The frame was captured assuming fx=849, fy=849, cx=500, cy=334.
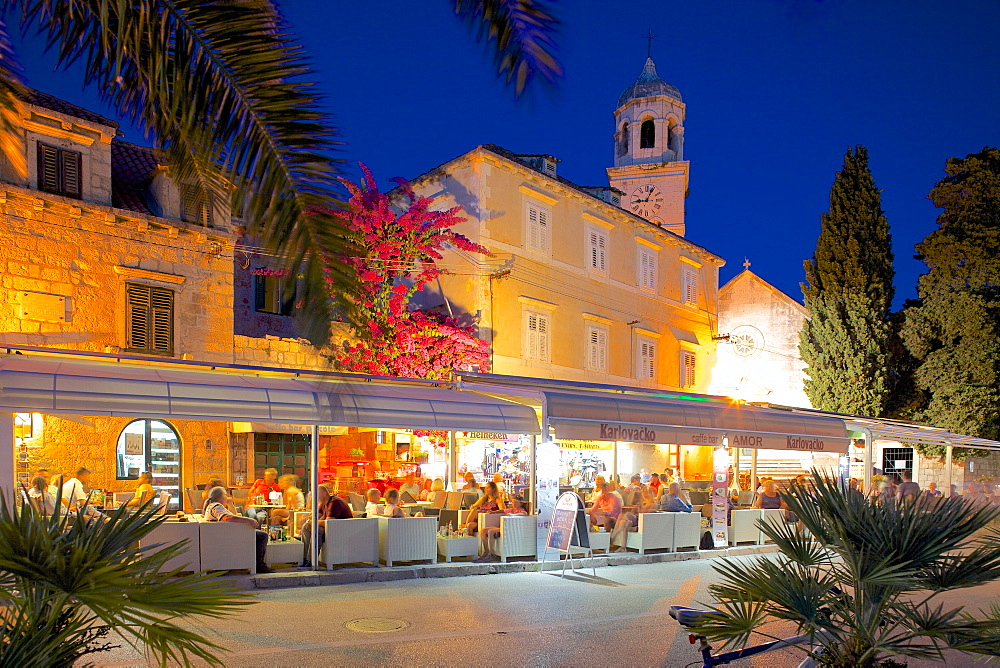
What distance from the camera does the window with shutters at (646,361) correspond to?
27.0 meters

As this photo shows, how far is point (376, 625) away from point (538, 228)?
15.9 meters

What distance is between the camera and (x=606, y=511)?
14.7 m

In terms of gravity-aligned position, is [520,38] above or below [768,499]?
above

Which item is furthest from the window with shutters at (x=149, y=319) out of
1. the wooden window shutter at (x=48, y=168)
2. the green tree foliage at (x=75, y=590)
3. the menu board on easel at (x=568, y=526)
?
the green tree foliage at (x=75, y=590)

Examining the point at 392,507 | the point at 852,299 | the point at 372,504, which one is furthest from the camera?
the point at 852,299

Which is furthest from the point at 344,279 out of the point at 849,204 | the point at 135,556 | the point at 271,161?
the point at 849,204

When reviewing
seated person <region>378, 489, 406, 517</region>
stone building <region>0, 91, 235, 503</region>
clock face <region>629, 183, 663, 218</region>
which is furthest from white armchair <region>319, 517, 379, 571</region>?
clock face <region>629, 183, 663, 218</region>

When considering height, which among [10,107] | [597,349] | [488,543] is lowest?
[488,543]

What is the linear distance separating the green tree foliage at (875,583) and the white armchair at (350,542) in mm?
7761

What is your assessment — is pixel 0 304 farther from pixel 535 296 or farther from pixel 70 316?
pixel 535 296

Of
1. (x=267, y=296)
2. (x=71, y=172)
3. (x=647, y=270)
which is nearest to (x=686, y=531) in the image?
(x=267, y=296)

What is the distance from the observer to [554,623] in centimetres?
879

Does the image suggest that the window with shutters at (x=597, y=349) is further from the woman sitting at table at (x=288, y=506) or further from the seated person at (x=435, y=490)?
the woman sitting at table at (x=288, y=506)

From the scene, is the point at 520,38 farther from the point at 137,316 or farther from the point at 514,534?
the point at 137,316
